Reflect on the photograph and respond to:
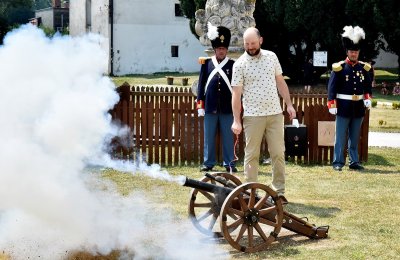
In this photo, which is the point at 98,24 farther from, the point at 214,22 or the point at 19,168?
the point at 19,168

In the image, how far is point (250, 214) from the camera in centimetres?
650

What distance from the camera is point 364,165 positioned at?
465 inches

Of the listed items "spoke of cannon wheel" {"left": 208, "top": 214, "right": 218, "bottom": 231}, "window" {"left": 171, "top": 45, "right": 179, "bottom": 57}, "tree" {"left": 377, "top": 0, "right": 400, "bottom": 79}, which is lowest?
"spoke of cannon wheel" {"left": 208, "top": 214, "right": 218, "bottom": 231}

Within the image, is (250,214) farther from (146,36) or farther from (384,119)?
(146,36)

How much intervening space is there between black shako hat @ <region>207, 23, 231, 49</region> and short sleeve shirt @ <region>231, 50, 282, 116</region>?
2.14 meters

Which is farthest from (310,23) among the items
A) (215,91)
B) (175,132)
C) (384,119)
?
(215,91)

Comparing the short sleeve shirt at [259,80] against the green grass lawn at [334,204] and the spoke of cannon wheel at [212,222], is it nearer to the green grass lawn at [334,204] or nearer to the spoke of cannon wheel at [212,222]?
the green grass lawn at [334,204]

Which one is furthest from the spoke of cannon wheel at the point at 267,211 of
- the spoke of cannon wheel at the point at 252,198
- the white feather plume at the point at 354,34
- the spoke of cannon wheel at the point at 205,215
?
the white feather plume at the point at 354,34

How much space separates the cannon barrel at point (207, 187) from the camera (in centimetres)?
639

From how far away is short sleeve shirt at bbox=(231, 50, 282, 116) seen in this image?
793 centimetres

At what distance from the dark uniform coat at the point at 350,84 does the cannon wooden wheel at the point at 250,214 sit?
15.6ft

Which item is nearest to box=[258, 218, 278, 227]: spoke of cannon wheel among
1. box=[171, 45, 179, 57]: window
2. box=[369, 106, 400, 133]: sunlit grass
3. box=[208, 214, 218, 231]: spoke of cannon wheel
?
box=[208, 214, 218, 231]: spoke of cannon wheel

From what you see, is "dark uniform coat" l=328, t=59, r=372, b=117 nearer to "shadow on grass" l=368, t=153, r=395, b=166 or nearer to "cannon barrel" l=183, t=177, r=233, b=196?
"shadow on grass" l=368, t=153, r=395, b=166

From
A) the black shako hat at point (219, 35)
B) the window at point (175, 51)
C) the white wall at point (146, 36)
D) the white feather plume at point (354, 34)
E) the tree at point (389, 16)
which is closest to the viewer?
the black shako hat at point (219, 35)
